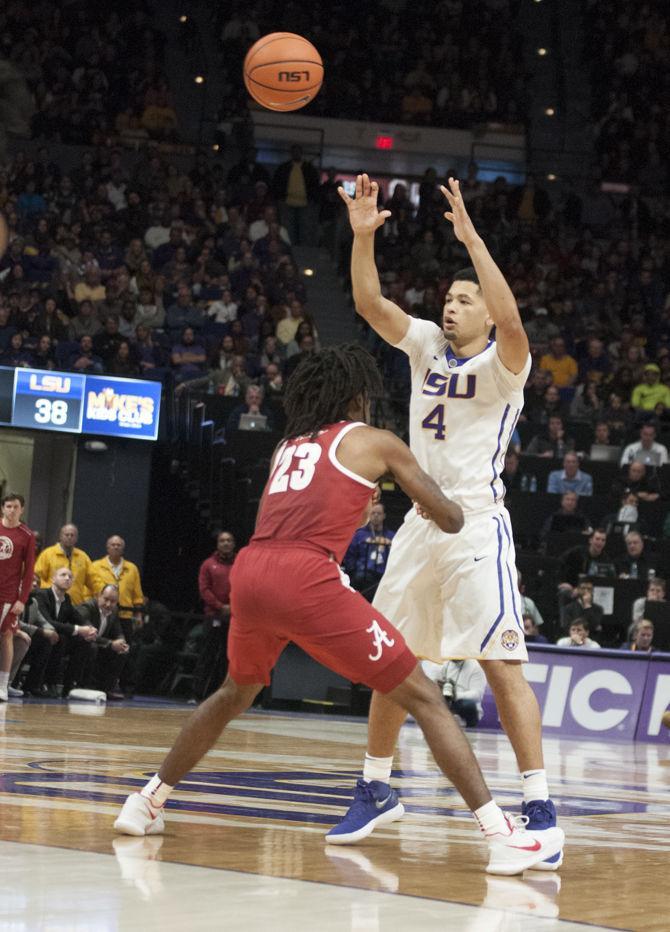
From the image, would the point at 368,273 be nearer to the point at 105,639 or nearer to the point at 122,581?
the point at 105,639

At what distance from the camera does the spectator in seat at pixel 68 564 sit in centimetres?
1623

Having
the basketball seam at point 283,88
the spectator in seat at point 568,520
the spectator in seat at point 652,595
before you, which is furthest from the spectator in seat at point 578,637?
the basketball seam at point 283,88

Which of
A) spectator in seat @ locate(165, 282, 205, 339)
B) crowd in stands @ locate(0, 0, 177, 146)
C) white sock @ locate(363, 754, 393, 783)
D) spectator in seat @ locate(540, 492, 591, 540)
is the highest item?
crowd in stands @ locate(0, 0, 177, 146)

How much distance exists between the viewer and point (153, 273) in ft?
71.3

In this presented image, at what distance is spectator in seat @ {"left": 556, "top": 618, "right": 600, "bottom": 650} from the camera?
15.8 metres

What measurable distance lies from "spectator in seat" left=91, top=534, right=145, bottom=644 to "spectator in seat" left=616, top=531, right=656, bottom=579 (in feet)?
17.7

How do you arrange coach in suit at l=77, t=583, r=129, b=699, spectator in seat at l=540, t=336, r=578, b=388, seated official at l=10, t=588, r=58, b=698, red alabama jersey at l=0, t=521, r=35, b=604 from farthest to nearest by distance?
spectator in seat at l=540, t=336, r=578, b=388, coach in suit at l=77, t=583, r=129, b=699, seated official at l=10, t=588, r=58, b=698, red alabama jersey at l=0, t=521, r=35, b=604

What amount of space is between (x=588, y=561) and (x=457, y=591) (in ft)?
38.8

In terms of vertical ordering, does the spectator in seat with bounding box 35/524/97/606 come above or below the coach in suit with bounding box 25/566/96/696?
above

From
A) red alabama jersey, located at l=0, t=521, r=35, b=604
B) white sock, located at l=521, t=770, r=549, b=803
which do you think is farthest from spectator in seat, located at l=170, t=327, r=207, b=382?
white sock, located at l=521, t=770, r=549, b=803

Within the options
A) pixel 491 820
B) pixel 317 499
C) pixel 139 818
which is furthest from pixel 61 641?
pixel 491 820

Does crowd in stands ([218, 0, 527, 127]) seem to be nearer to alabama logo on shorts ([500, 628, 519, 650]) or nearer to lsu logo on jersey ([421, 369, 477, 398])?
lsu logo on jersey ([421, 369, 477, 398])

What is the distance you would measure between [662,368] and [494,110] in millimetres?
8808

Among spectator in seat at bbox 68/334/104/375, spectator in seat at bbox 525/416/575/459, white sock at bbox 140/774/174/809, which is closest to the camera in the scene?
white sock at bbox 140/774/174/809
